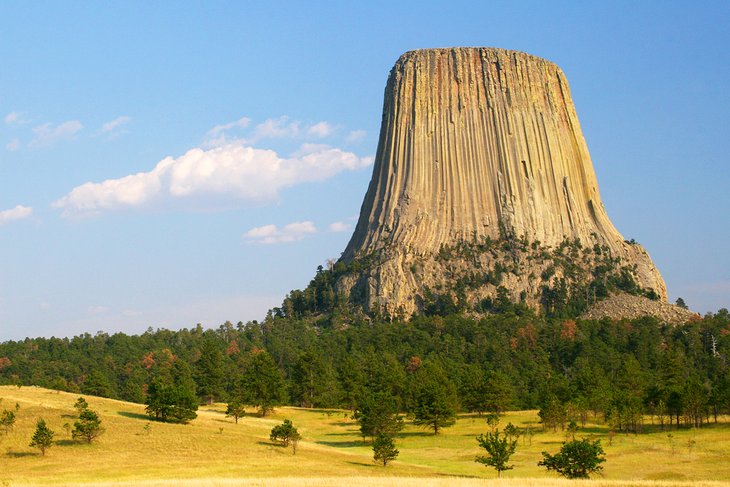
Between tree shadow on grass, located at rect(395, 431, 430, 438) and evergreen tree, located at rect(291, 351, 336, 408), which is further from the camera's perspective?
evergreen tree, located at rect(291, 351, 336, 408)

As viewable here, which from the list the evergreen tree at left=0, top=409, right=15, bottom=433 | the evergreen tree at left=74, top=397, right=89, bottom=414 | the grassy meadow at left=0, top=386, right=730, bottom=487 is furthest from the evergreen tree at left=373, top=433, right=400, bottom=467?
the evergreen tree at left=0, top=409, right=15, bottom=433

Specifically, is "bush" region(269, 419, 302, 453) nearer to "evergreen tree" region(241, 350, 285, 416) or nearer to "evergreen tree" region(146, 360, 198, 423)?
"evergreen tree" region(146, 360, 198, 423)

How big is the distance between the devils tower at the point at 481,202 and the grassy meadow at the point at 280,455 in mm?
79937

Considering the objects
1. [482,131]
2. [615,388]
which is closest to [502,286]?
[482,131]

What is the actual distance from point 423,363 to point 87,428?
2192 inches

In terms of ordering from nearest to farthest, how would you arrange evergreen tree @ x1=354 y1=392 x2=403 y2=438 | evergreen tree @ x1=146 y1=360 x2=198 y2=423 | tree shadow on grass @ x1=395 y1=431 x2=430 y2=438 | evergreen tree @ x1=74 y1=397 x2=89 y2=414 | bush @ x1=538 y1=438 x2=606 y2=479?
1. bush @ x1=538 y1=438 x2=606 y2=479
2. evergreen tree @ x1=74 y1=397 x2=89 y2=414
3. evergreen tree @ x1=146 y1=360 x2=198 y2=423
4. evergreen tree @ x1=354 y1=392 x2=403 y2=438
5. tree shadow on grass @ x1=395 y1=431 x2=430 y2=438

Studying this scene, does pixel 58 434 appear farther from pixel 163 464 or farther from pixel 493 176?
pixel 493 176

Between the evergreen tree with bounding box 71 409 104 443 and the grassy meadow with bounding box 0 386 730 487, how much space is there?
82 cm

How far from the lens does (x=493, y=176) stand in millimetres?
188125

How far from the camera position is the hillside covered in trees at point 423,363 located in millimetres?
102312

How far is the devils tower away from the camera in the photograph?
177 meters

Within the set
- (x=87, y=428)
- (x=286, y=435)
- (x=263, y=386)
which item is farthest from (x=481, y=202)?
(x=87, y=428)

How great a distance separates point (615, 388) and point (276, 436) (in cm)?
4562

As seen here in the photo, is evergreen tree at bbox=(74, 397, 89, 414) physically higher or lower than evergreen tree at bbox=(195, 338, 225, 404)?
lower
